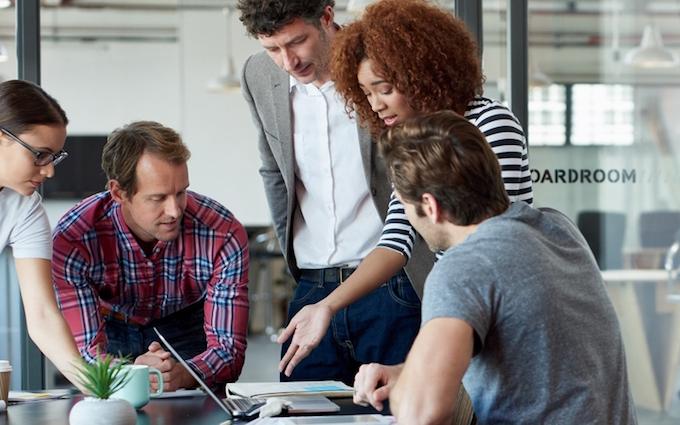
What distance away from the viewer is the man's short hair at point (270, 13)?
2652 mm

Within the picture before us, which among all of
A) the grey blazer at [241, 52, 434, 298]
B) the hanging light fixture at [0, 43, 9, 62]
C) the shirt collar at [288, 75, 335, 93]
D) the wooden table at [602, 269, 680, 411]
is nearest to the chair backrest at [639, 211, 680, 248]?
the wooden table at [602, 269, 680, 411]

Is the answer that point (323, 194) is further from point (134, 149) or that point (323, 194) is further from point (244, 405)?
point (244, 405)

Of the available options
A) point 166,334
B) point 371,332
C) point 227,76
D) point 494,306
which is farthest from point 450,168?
point 227,76

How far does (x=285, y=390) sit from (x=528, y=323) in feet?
2.67

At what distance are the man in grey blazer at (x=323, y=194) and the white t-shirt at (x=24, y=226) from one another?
0.68 metres

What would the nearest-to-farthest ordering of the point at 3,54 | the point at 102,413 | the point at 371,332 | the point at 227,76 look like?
the point at 102,413
the point at 371,332
the point at 3,54
the point at 227,76

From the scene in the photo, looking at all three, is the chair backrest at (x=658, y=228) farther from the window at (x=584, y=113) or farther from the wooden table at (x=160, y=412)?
the wooden table at (x=160, y=412)

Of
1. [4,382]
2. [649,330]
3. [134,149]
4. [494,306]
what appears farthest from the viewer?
[649,330]

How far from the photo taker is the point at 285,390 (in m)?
2.36

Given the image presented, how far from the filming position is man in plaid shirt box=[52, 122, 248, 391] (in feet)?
9.49

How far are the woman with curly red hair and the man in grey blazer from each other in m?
0.31

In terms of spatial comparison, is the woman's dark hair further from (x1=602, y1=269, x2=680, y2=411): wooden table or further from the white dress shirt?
(x1=602, y1=269, x2=680, y2=411): wooden table

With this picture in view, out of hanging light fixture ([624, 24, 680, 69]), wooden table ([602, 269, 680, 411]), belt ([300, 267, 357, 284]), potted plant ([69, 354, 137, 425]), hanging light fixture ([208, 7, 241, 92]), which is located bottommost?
wooden table ([602, 269, 680, 411])

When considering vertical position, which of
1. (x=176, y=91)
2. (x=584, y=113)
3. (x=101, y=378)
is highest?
(x=176, y=91)
